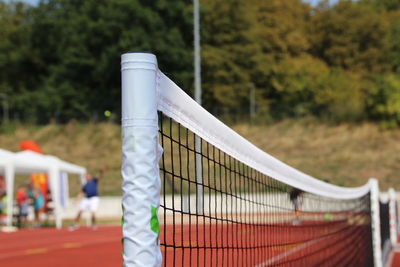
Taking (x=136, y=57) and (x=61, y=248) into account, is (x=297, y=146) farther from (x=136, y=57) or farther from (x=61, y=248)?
(x=136, y=57)

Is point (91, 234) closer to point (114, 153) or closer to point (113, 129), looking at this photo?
point (114, 153)

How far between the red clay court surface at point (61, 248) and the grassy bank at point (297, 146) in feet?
58.6

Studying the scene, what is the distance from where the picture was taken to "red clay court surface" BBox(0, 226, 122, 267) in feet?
44.3

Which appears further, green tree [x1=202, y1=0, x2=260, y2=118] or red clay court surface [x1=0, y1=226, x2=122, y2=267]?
green tree [x1=202, y1=0, x2=260, y2=118]

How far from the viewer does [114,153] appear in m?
50.7

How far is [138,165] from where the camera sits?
2.56 m

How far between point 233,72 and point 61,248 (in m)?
43.9

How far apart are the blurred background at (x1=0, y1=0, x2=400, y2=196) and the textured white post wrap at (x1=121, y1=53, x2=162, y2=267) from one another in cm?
4088

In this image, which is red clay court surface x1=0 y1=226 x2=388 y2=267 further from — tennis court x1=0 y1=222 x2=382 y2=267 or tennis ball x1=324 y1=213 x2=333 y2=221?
tennis ball x1=324 y1=213 x2=333 y2=221

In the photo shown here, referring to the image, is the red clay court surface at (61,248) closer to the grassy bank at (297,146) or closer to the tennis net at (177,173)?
the tennis net at (177,173)

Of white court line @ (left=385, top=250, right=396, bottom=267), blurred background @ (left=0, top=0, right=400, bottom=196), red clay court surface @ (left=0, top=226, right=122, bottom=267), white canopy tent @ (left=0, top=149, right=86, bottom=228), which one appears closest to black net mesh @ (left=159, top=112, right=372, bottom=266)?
white court line @ (left=385, top=250, right=396, bottom=267)

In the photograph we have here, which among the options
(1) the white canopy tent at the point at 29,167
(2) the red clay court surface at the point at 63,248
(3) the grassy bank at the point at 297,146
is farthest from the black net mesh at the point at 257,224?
(3) the grassy bank at the point at 297,146

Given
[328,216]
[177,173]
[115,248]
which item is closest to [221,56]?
[115,248]

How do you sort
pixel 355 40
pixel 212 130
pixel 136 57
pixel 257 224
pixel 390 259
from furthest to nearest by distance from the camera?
1. pixel 355 40
2. pixel 390 259
3. pixel 257 224
4. pixel 212 130
5. pixel 136 57
